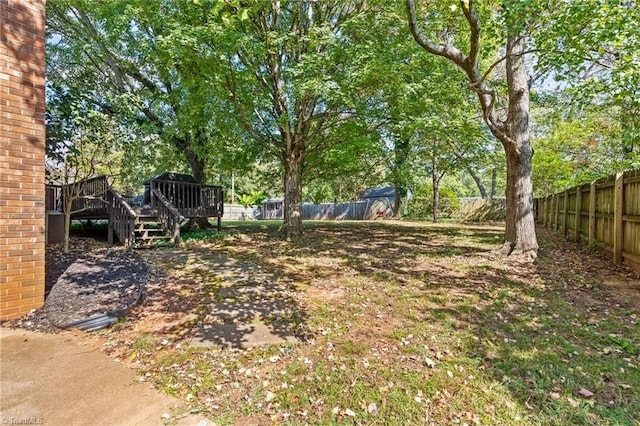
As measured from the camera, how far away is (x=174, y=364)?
9.09 feet

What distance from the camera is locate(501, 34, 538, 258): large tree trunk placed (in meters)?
6.50

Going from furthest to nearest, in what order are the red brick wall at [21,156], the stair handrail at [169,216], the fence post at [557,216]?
the fence post at [557,216]
the stair handrail at [169,216]
the red brick wall at [21,156]

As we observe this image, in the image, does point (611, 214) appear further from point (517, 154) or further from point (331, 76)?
point (331, 76)

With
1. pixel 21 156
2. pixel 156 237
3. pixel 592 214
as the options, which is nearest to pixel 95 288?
pixel 21 156

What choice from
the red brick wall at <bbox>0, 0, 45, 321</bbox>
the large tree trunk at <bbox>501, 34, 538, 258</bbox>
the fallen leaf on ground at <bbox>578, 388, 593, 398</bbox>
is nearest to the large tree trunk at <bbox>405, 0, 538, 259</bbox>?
the large tree trunk at <bbox>501, 34, 538, 258</bbox>

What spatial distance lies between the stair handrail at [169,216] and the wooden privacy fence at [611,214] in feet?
31.7

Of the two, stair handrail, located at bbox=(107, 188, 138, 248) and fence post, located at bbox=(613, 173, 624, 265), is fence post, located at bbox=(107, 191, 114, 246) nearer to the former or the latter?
stair handrail, located at bbox=(107, 188, 138, 248)

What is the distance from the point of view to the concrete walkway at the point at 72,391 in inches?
82.3

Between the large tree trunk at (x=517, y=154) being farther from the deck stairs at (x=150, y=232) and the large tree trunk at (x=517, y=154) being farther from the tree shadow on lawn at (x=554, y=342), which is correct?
the deck stairs at (x=150, y=232)

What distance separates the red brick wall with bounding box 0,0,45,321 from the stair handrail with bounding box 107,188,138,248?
14.1 feet

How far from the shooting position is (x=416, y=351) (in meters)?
2.88

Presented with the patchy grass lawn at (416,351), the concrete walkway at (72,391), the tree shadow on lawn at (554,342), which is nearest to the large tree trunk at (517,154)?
the patchy grass lawn at (416,351)

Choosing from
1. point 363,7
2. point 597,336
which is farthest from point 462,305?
point 363,7

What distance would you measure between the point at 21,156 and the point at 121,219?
5.13 m
